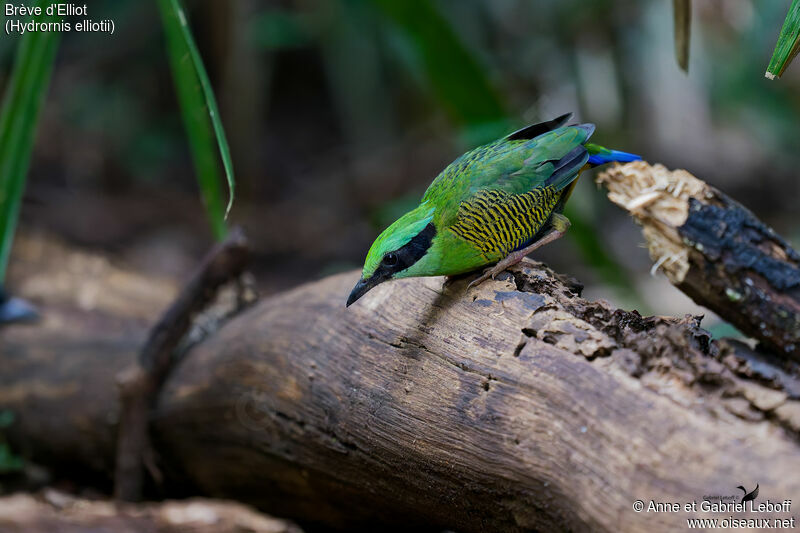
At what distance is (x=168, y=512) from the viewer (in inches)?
143

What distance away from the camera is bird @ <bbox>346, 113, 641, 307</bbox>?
233 centimetres

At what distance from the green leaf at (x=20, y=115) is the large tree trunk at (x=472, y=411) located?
1.12m

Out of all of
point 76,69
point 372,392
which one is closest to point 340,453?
point 372,392

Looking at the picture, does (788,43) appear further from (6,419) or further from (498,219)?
(6,419)

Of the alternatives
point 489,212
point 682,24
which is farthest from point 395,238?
point 682,24

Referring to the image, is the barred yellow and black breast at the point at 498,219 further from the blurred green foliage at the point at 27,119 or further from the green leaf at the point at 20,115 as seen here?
the green leaf at the point at 20,115

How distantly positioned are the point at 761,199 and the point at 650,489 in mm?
10033

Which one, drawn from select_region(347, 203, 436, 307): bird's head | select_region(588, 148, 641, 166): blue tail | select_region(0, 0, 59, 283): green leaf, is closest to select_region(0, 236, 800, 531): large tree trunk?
select_region(347, 203, 436, 307): bird's head

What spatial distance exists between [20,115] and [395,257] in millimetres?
1966

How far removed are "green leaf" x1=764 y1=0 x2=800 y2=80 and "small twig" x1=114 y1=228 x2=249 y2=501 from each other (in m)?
2.56

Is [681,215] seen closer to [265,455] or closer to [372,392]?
[372,392]

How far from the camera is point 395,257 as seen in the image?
7.57 ft

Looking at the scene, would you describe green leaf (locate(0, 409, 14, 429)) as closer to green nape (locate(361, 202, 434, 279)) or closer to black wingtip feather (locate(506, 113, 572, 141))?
green nape (locate(361, 202, 434, 279))
